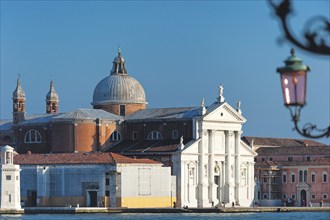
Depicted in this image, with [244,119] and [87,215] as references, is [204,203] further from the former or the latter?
[87,215]

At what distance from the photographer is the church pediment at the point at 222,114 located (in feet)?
242

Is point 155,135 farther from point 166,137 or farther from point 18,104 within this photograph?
point 18,104

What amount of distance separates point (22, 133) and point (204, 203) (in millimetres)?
13688

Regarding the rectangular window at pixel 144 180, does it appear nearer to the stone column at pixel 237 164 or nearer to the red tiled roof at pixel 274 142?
the stone column at pixel 237 164

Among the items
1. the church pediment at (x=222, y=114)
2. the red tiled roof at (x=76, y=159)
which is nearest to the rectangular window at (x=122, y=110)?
the church pediment at (x=222, y=114)

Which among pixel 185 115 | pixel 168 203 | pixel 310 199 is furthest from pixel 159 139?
pixel 310 199

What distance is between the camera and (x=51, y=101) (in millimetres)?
83875

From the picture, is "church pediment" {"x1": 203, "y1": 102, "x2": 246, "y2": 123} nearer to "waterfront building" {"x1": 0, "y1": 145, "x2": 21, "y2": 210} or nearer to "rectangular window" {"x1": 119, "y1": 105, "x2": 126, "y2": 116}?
"rectangular window" {"x1": 119, "y1": 105, "x2": 126, "y2": 116}

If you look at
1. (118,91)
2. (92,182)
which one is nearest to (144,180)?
(92,182)

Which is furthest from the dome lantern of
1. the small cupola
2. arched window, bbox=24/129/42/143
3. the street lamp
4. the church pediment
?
the street lamp

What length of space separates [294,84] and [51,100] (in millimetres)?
78367

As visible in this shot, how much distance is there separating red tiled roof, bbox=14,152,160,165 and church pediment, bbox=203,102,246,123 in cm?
582

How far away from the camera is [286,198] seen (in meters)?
81.8

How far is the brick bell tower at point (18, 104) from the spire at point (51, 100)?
2444 mm
